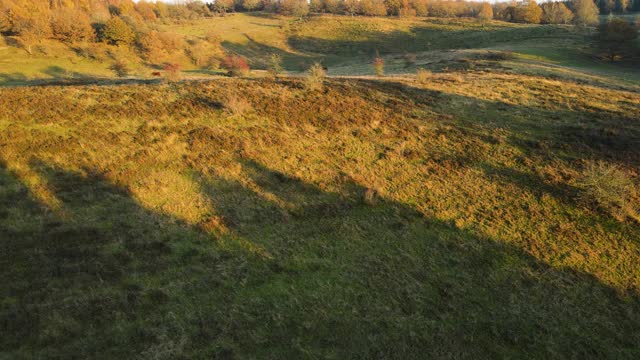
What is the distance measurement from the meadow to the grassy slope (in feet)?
0.22

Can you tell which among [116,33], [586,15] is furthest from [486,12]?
[116,33]

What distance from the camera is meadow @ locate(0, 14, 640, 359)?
870 cm

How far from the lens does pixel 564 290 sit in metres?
10.8

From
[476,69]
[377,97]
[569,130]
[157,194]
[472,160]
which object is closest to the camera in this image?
[157,194]

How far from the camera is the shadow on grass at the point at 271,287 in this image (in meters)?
8.33

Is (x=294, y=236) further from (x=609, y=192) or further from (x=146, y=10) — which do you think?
(x=146, y=10)

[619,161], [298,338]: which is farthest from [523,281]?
[619,161]

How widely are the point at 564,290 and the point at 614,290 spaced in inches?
64.6

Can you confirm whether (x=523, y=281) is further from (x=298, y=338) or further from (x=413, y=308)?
(x=298, y=338)

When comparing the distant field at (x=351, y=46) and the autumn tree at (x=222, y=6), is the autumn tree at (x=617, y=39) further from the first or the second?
the autumn tree at (x=222, y=6)

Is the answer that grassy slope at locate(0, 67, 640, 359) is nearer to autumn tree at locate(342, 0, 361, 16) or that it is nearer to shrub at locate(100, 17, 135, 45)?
shrub at locate(100, 17, 135, 45)

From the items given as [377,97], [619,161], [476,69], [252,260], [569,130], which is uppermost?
[476,69]

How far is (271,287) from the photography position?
32.9ft

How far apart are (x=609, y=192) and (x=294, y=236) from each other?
45.0 ft
